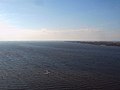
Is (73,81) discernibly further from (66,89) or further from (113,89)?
(113,89)

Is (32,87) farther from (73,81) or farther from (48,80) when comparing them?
(73,81)

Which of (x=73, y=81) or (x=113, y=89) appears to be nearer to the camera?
(x=113, y=89)

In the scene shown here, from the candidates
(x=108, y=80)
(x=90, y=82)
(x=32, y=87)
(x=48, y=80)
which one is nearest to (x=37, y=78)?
(x=48, y=80)

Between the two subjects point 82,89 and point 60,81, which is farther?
point 60,81

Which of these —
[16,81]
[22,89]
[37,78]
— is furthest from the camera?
[37,78]

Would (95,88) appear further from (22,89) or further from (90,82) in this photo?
(22,89)

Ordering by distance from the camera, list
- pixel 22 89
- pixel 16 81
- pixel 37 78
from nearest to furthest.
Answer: pixel 22 89
pixel 16 81
pixel 37 78

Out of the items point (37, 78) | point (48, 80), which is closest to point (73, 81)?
point (48, 80)

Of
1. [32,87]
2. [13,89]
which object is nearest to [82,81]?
[32,87]
